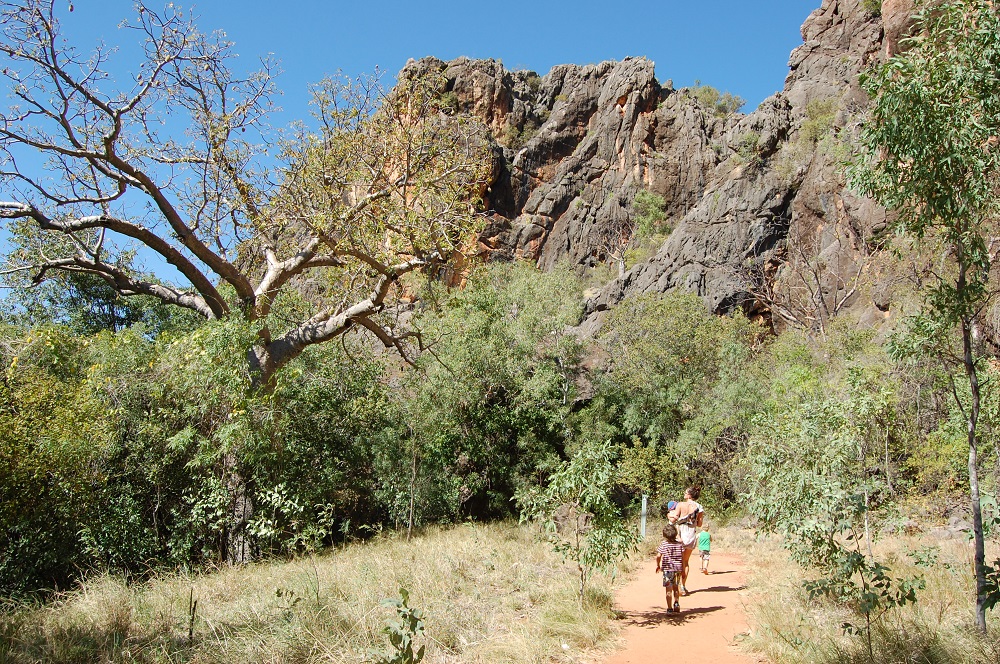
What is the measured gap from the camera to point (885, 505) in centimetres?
712

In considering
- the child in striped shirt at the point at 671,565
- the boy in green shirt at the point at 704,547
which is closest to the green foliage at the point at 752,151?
the boy in green shirt at the point at 704,547

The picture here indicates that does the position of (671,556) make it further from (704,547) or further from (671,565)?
(704,547)

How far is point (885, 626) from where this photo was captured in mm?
6016

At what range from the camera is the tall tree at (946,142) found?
5125mm

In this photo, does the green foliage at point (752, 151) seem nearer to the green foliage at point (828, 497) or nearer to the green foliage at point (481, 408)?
the green foliage at point (481, 408)

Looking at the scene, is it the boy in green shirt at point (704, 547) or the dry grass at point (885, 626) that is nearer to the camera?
the dry grass at point (885, 626)

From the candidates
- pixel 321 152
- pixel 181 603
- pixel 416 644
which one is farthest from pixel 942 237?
pixel 321 152

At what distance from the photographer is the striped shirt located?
8000 millimetres

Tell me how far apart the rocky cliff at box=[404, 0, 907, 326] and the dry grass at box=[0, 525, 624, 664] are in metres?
11.5

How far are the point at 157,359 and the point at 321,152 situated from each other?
5282 mm

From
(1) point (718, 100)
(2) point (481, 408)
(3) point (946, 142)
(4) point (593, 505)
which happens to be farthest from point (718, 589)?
(1) point (718, 100)

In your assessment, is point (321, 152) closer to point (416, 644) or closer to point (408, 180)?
point (408, 180)

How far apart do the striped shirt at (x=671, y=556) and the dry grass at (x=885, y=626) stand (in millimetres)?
993

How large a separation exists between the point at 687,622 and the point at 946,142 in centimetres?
586
